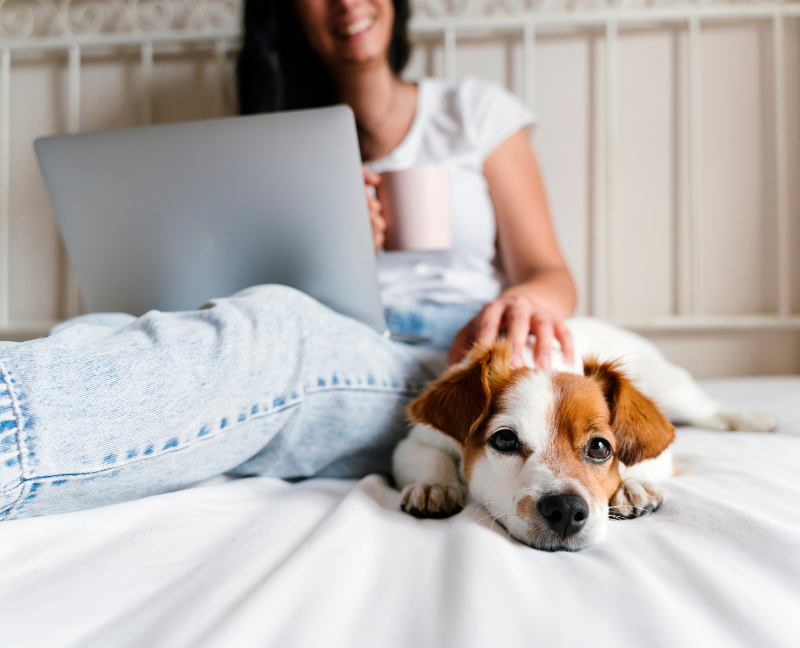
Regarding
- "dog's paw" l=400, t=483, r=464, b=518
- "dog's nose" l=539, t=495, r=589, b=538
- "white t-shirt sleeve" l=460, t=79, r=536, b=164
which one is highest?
"white t-shirt sleeve" l=460, t=79, r=536, b=164

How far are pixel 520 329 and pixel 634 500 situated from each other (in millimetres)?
334

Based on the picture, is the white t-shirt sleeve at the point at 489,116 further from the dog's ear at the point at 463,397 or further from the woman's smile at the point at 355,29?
the dog's ear at the point at 463,397

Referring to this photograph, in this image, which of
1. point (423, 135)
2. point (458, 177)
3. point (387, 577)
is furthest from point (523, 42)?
point (387, 577)

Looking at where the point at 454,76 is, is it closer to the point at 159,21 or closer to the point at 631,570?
the point at 159,21

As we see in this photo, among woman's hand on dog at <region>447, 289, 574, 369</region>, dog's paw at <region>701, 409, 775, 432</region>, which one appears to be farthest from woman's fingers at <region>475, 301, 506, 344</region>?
dog's paw at <region>701, 409, 775, 432</region>

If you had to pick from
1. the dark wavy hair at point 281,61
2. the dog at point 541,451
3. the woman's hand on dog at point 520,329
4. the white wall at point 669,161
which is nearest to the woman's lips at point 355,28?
the dark wavy hair at point 281,61

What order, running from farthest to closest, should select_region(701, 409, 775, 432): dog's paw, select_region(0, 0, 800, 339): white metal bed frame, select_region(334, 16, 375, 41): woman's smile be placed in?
select_region(0, 0, 800, 339): white metal bed frame → select_region(334, 16, 375, 41): woman's smile → select_region(701, 409, 775, 432): dog's paw

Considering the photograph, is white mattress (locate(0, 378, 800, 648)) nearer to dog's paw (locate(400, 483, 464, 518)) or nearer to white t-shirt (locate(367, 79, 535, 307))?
dog's paw (locate(400, 483, 464, 518))

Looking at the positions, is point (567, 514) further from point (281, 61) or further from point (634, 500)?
point (281, 61)

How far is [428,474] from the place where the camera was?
81cm

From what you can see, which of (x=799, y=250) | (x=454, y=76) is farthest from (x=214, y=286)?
(x=799, y=250)

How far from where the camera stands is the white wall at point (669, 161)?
73.0 inches

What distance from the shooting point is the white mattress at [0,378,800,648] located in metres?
0.40

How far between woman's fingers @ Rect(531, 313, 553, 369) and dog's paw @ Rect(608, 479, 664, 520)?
240mm
